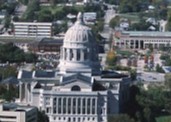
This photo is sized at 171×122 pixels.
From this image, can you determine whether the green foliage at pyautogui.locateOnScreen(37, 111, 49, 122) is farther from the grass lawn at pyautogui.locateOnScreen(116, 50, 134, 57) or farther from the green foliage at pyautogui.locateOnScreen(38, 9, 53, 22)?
the green foliage at pyautogui.locateOnScreen(38, 9, 53, 22)

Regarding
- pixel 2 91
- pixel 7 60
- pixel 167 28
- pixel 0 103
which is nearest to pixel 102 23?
pixel 167 28

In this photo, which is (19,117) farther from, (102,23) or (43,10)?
(43,10)

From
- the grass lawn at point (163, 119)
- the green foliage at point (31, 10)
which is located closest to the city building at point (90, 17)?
the green foliage at point (31, 10)

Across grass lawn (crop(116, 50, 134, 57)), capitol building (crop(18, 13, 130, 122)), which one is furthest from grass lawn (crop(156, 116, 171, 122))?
grass lawn (crop(116, 50, 134, 57))

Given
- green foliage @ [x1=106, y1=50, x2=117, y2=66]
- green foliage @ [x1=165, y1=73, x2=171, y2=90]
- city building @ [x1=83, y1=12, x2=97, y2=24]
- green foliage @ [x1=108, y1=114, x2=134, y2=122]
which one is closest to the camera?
green foliage @ [x1=108, y1=114, x2=134, y2=122]

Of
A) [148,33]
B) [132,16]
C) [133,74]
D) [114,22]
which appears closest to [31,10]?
[114,22]

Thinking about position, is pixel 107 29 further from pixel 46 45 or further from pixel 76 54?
pixel 76 54
